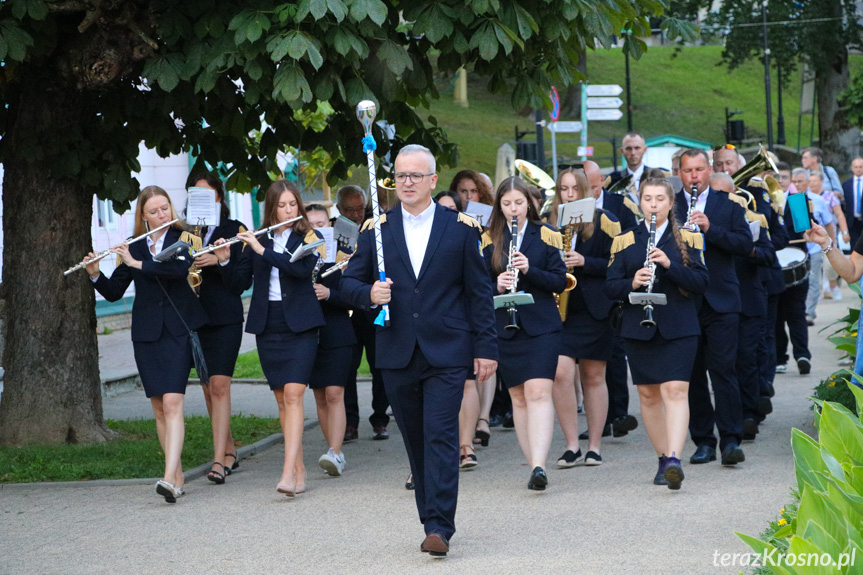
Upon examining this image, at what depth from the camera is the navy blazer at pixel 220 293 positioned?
836cm

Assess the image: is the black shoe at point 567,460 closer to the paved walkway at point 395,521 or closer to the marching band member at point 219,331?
the paved walkway at point 395,521

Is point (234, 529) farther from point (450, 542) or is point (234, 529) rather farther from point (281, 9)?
point (281, 9)

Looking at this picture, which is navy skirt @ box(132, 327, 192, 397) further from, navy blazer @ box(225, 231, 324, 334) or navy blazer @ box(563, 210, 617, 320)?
navy blazer @ box(563, 210, 617, 320)

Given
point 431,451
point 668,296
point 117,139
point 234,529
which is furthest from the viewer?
point 117,139

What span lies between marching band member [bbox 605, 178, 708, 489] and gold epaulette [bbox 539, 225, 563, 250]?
37 centimetres

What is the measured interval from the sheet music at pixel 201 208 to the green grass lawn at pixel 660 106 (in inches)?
1188

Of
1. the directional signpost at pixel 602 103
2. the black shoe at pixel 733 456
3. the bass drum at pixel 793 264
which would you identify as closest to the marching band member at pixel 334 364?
the black shoe at pixel 733 456

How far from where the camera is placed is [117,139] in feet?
30.1

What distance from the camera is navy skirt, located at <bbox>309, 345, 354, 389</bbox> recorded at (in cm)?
848

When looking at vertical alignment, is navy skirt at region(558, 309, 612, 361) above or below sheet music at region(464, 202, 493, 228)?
below

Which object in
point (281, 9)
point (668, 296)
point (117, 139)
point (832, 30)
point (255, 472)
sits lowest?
point (255, 472)

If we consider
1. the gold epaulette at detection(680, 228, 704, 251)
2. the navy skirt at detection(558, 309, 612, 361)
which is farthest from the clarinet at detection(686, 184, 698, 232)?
the navy skirt at detection(558, 309, 612, 361)

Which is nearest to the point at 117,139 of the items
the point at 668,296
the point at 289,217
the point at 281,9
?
the point at 289,217

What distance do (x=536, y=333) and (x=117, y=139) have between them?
3.64 m
